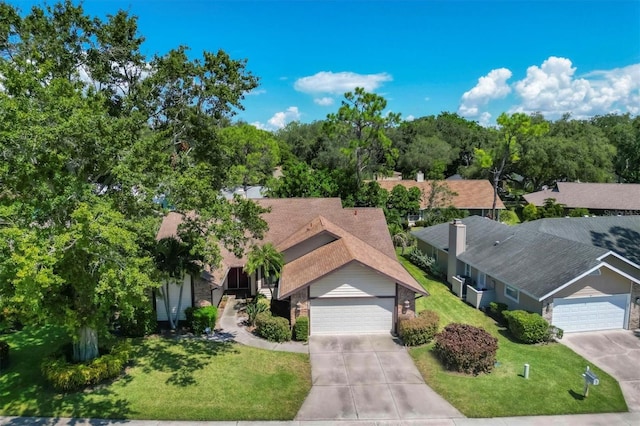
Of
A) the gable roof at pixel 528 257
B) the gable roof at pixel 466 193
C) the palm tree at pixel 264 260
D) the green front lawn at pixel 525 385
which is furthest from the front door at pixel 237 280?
the gable roof at pixel 466 193

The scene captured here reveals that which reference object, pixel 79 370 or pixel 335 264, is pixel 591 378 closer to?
pixel 335 264

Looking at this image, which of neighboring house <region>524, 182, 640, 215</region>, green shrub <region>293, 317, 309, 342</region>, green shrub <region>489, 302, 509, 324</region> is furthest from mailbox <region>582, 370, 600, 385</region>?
neighboring house <region>524, 182, 640, 215</region>

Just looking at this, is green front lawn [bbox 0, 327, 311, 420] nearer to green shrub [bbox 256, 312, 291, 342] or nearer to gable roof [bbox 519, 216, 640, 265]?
green shrub [bbox 256, 312, 291, 342]

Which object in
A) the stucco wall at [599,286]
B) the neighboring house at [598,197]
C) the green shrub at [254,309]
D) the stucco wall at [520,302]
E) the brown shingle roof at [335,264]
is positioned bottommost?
the green shrub at [254,309]

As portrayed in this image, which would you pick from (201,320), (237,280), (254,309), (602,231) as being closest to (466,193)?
(602,231)

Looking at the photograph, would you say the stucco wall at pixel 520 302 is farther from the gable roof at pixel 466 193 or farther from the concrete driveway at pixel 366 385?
the gable roof at pixel 466 193
